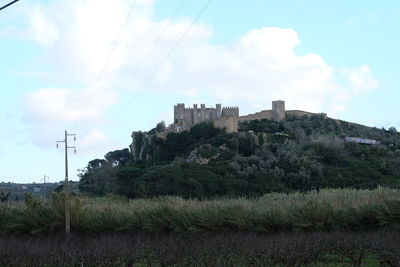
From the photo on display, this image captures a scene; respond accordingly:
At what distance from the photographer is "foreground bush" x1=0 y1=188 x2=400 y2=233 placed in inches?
906

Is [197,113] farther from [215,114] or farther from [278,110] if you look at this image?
[278,110]

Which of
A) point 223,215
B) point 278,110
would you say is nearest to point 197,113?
point 278,110

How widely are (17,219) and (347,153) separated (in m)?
50.6

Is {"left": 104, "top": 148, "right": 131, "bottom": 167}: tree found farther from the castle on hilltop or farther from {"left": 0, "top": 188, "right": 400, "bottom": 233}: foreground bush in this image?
{"left": 0, "top": 188, "right": 400, "bottom": 233}: foreground bush

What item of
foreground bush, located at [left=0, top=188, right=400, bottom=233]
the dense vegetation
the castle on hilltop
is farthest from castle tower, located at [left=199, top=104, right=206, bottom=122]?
foreground bush, located at [left=0, top=188, right=400, bottom=233]

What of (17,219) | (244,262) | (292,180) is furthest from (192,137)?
(244,262)

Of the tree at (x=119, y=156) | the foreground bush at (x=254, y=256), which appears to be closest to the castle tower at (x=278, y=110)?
the tree at (x=119, y=156)

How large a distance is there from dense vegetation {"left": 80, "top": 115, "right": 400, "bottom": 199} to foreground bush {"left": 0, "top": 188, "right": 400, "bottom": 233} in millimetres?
19691

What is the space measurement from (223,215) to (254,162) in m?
41.4

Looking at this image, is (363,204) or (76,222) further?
(76,222)

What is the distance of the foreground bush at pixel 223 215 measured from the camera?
75.5ft

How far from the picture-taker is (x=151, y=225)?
2667cm

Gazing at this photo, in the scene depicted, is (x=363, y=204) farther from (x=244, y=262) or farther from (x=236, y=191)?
(x=236, y=191)

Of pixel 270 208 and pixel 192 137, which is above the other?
pixel 192 137
